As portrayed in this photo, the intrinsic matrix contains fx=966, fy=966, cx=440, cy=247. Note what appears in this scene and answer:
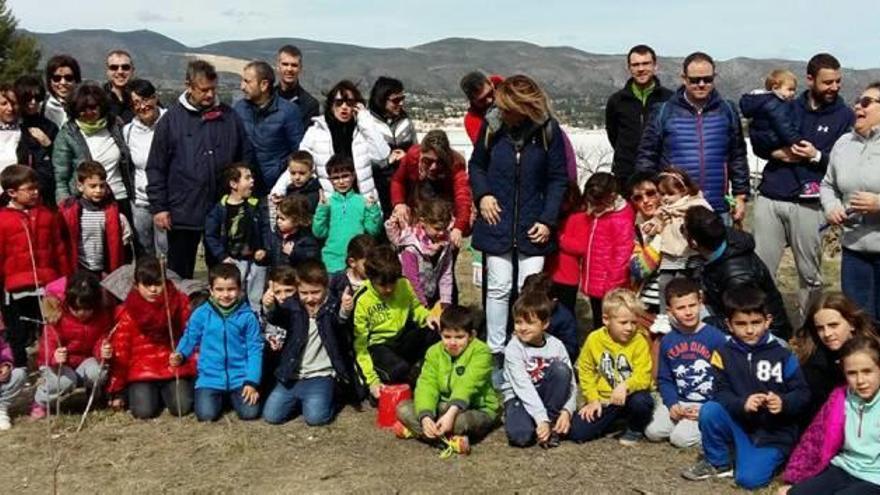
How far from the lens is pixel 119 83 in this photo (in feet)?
25.6

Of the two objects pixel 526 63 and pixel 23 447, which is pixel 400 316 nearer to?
pixel 23 447

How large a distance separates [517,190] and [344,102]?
162 cm

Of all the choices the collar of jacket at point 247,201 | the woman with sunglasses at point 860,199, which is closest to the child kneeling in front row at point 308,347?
the collar of jacket at point 247,201

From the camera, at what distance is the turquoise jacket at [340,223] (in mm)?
7113

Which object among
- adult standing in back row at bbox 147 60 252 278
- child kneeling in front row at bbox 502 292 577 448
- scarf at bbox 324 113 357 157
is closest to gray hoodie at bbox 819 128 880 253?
child kneeling in front row at bbox 502 292 577 448

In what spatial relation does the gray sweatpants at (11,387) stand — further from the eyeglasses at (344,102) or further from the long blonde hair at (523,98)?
the long blonde hair at (523,98)

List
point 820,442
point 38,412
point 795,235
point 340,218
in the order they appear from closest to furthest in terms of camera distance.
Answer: point 820,442 < point 38,412 < point 795,235 < point 340,218

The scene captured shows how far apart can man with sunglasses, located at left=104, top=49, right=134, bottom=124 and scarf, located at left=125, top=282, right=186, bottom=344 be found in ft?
6.26

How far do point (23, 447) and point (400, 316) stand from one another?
8.07 ft

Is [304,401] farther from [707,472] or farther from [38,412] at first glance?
[707,472]

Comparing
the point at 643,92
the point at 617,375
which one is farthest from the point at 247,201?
the point at 643,92

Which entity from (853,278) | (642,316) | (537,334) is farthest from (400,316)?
(853,278)

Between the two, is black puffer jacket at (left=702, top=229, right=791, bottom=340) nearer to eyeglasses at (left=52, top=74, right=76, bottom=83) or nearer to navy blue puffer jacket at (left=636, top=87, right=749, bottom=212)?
navy blue puffer jacket at (left=636, top=87, right=749, bottom=212)

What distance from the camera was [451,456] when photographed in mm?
5609
